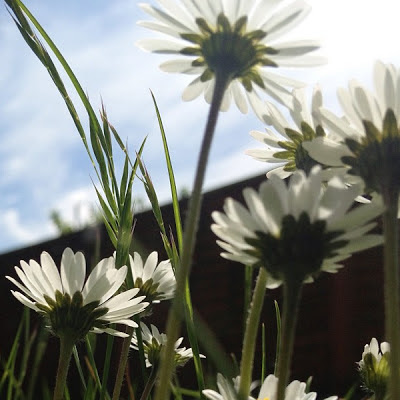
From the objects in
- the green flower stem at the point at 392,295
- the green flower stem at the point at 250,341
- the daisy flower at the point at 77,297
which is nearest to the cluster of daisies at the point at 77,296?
the daisy flower at the point at 77,297

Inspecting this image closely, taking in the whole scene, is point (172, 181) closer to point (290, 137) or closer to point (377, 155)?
point (290, 137)

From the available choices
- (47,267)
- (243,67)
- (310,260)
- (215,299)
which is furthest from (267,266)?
(215,299)

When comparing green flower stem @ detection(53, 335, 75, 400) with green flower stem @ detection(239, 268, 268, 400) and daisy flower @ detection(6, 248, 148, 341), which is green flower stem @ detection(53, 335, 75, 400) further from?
green flower stem @ detection(239, 268, 268, 400)

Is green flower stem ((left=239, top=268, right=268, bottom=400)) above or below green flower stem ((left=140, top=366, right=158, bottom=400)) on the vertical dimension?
above

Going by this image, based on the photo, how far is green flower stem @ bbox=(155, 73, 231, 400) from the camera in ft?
1.18

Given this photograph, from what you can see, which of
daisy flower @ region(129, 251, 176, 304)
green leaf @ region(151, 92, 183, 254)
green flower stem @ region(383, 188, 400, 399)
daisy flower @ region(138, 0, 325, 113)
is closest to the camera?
green flower stem @ region(383, 188, 400, 399)

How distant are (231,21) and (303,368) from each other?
3298 millimetres

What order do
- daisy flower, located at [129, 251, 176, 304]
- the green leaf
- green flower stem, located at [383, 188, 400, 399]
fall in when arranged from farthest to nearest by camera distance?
daisy flower, located at [129, 251, 176, 304] < the green leaf < green flower stem, located at [383, 188, 400, 399]

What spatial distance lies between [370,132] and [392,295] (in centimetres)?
11

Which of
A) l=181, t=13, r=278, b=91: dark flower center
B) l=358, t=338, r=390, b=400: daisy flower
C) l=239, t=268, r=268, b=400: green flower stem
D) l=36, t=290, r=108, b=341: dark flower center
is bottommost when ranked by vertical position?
l=358, t=338, r=390, b=400: daisy flower

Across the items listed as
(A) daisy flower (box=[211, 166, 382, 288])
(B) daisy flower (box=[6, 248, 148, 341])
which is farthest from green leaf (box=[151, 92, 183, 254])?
(A) daisy flower (box=[211, 166, 382, 288])

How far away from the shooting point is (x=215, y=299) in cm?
408

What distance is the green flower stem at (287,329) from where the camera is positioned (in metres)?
0.36

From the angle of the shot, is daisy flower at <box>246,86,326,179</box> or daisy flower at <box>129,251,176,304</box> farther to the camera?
daisy flower at <box>129,251,176,304</box>
